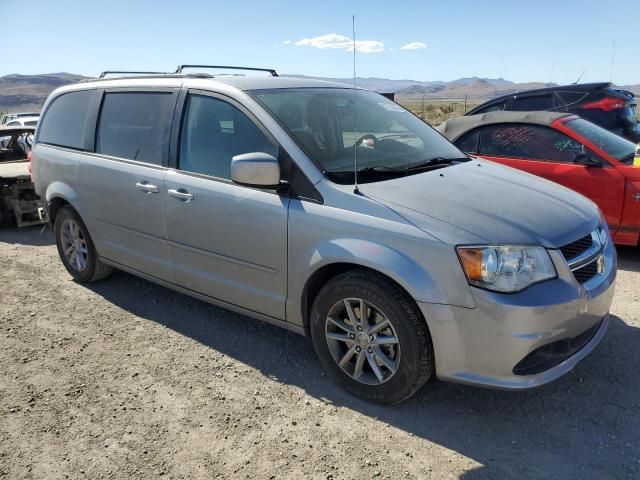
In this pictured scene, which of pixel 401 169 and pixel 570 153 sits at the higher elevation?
pixel 401 169

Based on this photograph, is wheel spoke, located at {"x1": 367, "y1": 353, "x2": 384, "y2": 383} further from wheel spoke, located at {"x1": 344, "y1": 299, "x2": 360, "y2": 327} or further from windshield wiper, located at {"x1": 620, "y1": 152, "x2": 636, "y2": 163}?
windshield wiper, located at {"x1": 620, "y1": 152, "x2": 636, "y2": 163}

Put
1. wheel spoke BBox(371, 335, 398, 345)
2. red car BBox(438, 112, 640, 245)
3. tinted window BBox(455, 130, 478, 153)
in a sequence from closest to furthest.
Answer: wheel spoke BBox(371, 335, 398, 345) → red car BBox(438, 112, 640, 245) → tinted window BBox(455, 130, 478, 153)

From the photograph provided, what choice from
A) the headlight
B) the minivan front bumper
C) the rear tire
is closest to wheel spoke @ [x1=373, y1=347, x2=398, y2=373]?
the minivan front bumper

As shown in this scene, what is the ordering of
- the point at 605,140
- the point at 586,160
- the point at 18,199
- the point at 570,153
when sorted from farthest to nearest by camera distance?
the point at 18,199
the point at 605,140
the point at 570,153
the point at 586,160

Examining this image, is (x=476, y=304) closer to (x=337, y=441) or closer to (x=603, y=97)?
(x=337, y=441)

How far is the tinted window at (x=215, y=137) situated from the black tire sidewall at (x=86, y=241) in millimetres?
1667

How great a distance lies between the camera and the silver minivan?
105 inches

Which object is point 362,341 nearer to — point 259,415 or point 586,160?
point 259,415

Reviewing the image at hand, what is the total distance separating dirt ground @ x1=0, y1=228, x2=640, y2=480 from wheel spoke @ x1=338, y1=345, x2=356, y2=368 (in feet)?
0.68

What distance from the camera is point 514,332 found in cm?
258

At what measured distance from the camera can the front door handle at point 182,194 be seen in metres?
3.66

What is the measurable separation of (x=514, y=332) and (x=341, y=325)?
0.98 metres

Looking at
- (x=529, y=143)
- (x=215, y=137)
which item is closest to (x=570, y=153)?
(x=529, y=143)

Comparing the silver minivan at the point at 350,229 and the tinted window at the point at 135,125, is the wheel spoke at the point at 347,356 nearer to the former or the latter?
the silver minivan at the point at 350,229
